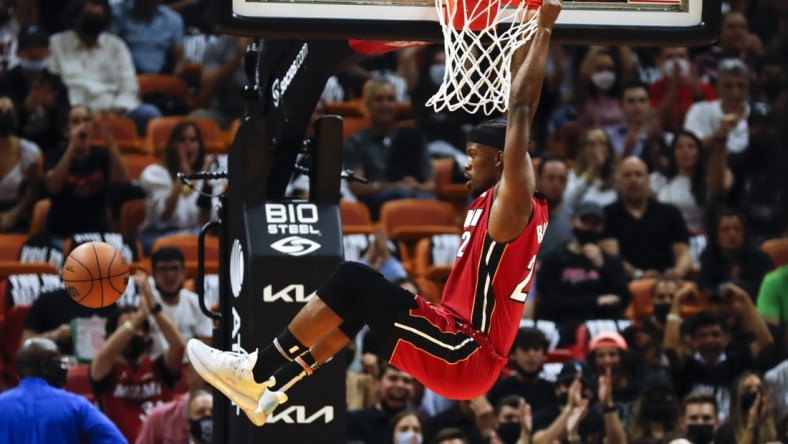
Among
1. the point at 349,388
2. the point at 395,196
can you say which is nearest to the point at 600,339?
the point at 349,388

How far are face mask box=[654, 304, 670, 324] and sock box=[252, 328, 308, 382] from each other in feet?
20.6

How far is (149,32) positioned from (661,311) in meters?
6.61

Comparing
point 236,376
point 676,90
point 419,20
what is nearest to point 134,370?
point 236,376

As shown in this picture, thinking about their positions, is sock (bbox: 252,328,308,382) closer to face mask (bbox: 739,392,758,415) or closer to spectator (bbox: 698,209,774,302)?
face mask (bbox: 739,392,758,415)

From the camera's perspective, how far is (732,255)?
1398cm

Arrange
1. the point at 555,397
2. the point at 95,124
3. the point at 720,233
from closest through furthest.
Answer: the point at 555,397, the point at 720,233, the point at 95,124

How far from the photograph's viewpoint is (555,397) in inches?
473

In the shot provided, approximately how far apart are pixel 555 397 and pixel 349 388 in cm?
156

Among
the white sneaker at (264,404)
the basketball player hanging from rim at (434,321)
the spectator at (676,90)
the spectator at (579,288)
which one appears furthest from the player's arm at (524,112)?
the spectator at (676,90)

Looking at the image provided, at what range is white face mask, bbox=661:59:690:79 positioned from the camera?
1700 cm

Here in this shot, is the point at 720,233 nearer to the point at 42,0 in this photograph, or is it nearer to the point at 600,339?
the point at 600,339

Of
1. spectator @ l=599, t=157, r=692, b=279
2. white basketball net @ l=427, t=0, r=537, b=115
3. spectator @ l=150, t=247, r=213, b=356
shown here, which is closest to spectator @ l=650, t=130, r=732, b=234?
spectator @ l=599, t=157, r=692, b=279

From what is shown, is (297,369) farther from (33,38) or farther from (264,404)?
(33,38)

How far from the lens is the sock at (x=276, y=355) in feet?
24.3
